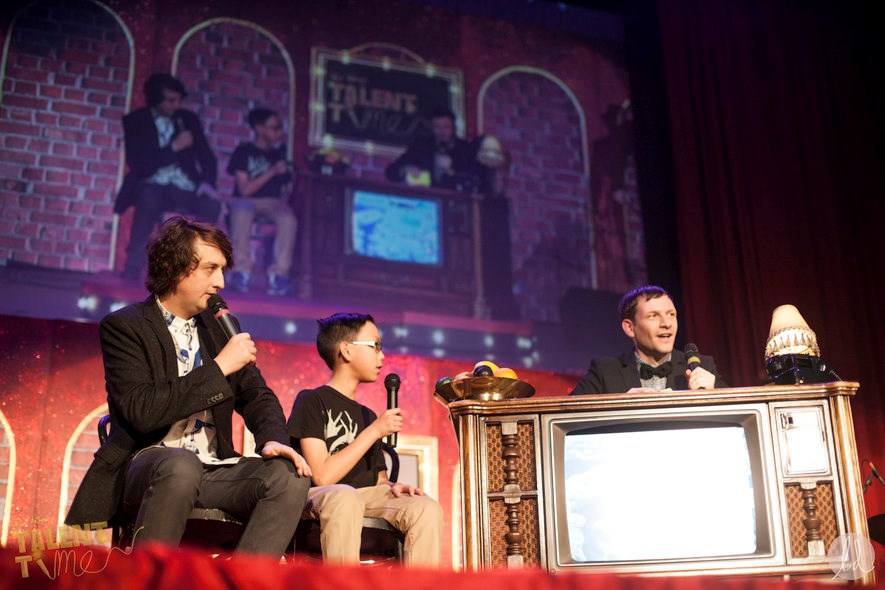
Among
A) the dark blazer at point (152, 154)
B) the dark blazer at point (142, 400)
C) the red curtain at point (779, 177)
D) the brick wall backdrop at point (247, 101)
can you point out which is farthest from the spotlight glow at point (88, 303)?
→ the red curtain at point (779, 177)

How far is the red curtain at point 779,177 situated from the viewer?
4984 millimetres

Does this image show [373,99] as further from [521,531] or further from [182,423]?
[521,531]

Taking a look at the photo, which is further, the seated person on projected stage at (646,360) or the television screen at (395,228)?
the television screen at (395,228)

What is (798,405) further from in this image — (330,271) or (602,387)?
A: (330,271)

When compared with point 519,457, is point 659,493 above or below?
below

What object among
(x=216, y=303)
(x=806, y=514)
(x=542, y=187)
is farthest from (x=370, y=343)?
(x=542, y=187)

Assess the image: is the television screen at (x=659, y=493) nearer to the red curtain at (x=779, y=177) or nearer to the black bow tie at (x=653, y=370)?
the black bow tie at (x=653, y=370)

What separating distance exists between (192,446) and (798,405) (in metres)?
1.61

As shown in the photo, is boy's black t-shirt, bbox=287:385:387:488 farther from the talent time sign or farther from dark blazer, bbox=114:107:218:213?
the talent time sign

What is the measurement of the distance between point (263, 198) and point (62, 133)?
947mm

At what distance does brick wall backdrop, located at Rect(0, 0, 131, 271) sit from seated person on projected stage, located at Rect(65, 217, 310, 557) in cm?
180

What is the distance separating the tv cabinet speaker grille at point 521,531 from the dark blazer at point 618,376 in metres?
Answer: 0.64

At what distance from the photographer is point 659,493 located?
2604 mm

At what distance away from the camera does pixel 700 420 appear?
265cm
